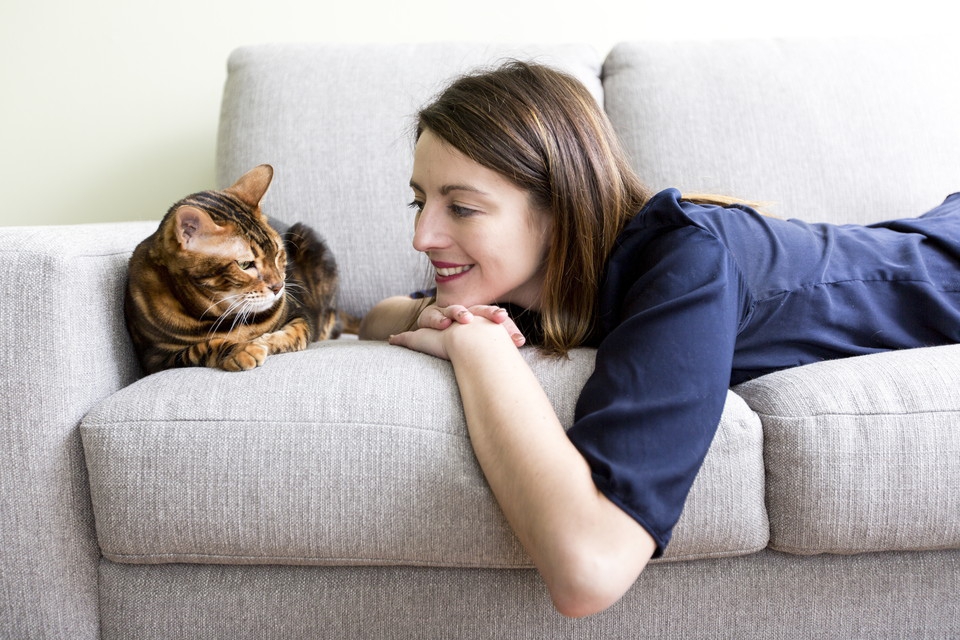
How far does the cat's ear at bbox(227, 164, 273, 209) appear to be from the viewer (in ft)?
4.15

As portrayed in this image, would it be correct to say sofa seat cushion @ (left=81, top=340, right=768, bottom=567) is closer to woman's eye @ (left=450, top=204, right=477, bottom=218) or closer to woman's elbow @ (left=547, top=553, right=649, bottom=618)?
woman's elbow @ (left=547, top=553, right=649, bottom=618)

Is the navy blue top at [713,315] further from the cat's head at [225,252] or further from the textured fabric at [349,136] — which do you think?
the textured fabric at [349,136]

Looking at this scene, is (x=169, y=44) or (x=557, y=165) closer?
(x=557, y=165)

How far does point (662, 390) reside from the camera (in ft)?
2.50

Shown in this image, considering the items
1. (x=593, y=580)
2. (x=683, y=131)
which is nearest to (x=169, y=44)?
(x=683, y=131)

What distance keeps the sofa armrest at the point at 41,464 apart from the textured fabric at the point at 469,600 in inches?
1.7

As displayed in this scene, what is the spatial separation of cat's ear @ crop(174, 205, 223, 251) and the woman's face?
0.31 m

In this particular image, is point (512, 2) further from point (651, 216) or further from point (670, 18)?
point (651, 216)

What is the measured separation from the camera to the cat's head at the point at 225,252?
3.62 ft

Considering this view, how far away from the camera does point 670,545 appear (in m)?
0.87

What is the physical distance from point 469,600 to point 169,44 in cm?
172

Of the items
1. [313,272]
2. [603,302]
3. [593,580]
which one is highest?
[603,302]

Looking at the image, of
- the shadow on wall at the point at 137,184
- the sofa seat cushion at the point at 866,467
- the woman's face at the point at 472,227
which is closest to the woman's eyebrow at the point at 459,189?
the woman's face at the point at 472,227

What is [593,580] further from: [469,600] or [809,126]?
[809,126]
